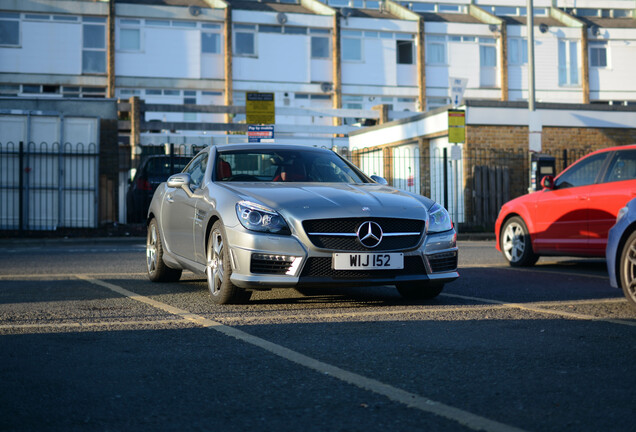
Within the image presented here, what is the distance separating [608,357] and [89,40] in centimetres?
3658

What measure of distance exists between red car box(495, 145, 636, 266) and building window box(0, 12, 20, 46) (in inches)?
1214

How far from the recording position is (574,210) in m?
10.8

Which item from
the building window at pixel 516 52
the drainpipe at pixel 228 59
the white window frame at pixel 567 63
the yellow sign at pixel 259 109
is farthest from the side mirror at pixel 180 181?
the white window frame at pixel 567 63

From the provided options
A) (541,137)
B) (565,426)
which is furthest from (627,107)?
(565,426)

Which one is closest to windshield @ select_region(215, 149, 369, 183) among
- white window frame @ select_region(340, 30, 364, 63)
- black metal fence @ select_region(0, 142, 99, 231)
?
black metal fence @ select_region(0, 142, 99, 231)

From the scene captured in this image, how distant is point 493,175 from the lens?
22.9 m

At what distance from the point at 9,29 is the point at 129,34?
5.01m

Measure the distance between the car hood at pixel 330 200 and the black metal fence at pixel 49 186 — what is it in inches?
A: 552

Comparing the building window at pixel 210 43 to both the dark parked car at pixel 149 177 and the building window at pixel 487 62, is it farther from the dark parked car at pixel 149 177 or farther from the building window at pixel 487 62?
the dark parked car at pixel 149 177

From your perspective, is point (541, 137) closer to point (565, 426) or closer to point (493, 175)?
point (493, 175)

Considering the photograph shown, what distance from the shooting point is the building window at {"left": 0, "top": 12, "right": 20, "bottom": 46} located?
37.7m

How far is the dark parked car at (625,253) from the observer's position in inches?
271

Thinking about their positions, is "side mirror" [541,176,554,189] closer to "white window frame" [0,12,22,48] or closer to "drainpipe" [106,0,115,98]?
"drainpipe" [106,0,115,98]

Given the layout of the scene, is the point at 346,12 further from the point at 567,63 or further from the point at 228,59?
the point at 567,63
